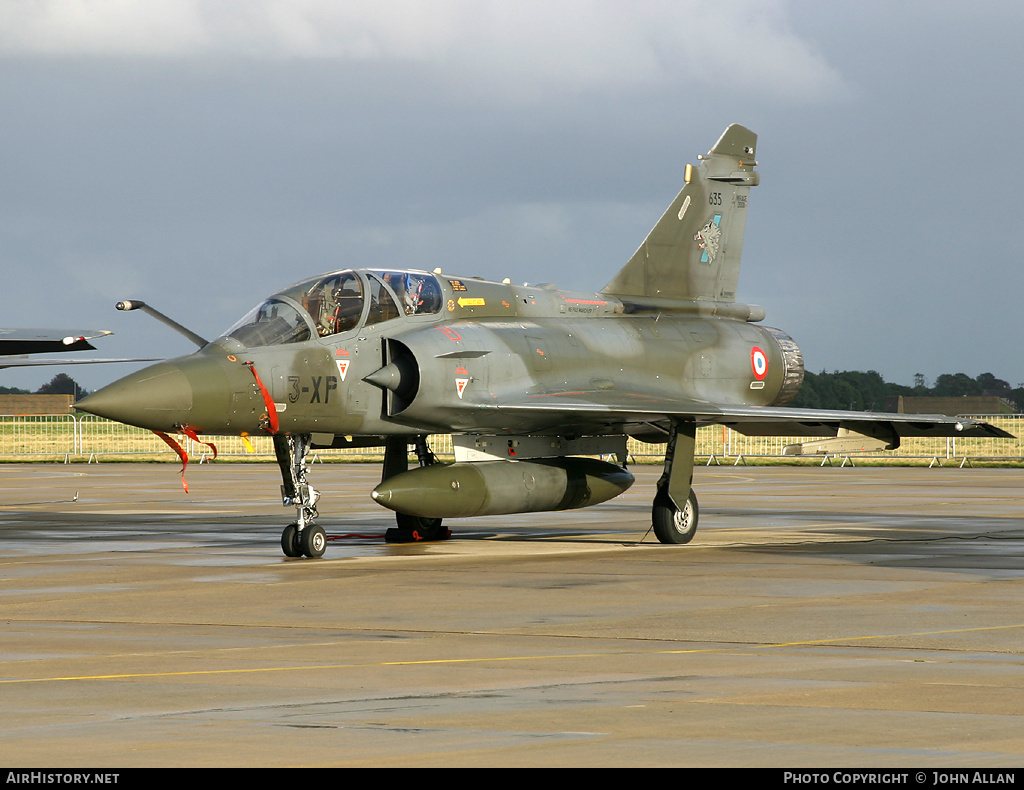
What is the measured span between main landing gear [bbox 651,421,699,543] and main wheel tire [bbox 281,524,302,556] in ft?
15.8

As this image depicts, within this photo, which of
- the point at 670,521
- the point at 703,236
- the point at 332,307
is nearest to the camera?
the point at 332,307

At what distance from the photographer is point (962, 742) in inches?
247

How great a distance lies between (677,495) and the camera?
18.8 meters

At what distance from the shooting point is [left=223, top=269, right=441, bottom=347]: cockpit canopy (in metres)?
16.4

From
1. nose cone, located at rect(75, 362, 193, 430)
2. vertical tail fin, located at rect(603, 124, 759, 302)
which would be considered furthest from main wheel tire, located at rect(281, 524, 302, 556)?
vertical tail fin, located at rect(603, 124, 759, 302)

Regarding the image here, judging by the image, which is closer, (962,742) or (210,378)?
(962,742)

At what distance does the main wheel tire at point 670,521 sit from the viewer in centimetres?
1878

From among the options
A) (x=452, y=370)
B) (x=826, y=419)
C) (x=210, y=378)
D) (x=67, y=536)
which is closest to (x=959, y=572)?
(x=826, y=419)

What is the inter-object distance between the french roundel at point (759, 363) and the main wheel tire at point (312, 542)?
8005 millimetres

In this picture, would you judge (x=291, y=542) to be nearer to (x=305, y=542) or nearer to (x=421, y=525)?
(x=305, y=542)

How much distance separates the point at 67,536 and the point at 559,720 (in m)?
15.4

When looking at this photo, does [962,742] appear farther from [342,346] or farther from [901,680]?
[342,346]

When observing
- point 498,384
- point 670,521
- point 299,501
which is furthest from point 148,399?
point 670,521

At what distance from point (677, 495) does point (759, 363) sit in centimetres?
381
